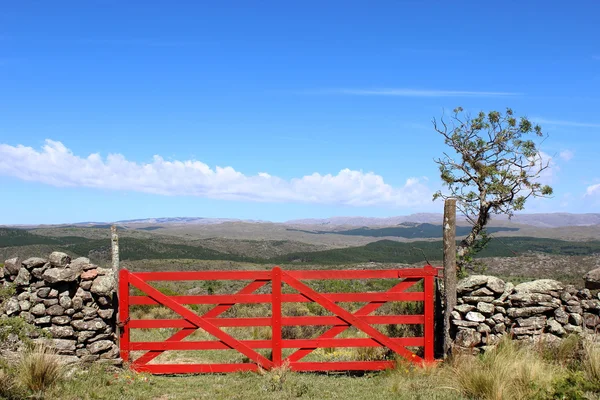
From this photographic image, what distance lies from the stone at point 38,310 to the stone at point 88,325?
0.53 meters

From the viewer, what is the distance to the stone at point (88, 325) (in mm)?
9406

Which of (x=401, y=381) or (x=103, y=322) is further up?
(x=103, y=322)

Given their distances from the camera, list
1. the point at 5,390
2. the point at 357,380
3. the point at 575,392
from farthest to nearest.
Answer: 1. the point at 357,380
2. the point at 5,390
3. the point at 575,392

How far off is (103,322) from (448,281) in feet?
20.6

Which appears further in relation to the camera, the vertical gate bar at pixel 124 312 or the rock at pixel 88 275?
the vertical gate bar at pixel 124 312

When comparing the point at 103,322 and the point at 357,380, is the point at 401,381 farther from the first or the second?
the point at 103,322

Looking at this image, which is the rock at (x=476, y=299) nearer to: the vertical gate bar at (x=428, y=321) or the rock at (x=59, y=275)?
the vertical gate bar at (x=428, y=321)

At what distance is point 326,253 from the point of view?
295ft

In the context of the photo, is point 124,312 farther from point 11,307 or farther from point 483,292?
point 483,292

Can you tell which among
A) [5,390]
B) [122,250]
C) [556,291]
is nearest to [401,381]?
[556,291]

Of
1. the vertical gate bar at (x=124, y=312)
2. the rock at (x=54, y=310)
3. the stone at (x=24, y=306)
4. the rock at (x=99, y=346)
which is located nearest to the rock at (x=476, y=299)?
the vertical gate bar at (x=124, y=312)

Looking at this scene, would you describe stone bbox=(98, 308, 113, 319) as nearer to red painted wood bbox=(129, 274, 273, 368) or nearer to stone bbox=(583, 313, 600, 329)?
red painted wood bbox=(129, 274, 273, 368)

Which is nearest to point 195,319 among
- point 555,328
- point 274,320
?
point 274,320

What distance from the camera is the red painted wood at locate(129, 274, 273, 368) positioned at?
9.61 metres
